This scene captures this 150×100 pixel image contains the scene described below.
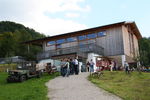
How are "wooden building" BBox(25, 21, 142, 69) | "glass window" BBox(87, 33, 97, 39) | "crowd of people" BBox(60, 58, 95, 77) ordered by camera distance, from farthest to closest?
"glass window" BBox(87, 33, 97, 39)
"wooden building" BBox(25, 21, 142, 69)
"crowd of people" BBox(60, 58, 95, 77)

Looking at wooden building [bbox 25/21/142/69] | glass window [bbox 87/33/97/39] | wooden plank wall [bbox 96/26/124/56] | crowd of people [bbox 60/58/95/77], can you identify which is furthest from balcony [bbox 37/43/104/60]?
crowd of people [bbox 60/58/95/77]

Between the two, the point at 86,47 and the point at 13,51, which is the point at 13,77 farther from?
the point at 13,51

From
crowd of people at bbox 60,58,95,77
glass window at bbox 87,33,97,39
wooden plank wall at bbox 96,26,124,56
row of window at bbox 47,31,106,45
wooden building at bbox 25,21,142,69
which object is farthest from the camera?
glass window at bbox 87,33,97,39

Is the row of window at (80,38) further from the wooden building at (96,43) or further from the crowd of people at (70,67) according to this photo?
the crowd of people at (70,67)

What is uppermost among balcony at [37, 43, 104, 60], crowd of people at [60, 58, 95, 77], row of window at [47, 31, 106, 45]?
row of window at [47, 31, 106, 45]

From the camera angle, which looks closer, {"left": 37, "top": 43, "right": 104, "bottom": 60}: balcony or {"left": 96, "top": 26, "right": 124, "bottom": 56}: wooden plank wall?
{"left": 37, "top": 43, "right": 104, "bottom": 60}: balcony

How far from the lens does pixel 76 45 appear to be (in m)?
32.4

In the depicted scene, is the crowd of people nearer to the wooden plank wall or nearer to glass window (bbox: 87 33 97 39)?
the wooden plank wall

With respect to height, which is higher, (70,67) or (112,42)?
(112,42)

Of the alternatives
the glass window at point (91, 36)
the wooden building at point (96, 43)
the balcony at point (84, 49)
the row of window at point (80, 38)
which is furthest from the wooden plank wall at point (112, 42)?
the glass window at point (91, 36)

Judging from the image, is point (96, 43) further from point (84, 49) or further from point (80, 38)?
point (80, 38)

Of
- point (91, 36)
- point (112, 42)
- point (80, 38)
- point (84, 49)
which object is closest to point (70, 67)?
point (84, 49)

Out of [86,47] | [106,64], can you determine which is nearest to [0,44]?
[86,47]

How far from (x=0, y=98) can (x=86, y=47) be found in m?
19.0
